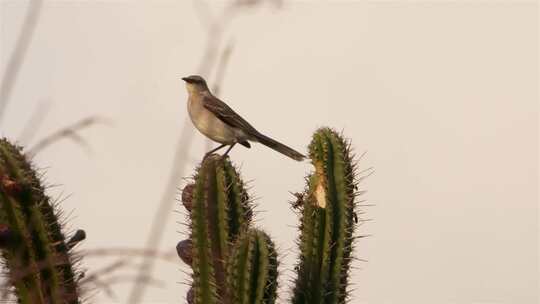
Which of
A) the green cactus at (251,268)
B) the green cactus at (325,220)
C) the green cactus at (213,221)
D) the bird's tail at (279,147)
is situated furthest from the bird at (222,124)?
the green cactus at (251,268)

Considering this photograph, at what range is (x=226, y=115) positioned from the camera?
294 inches

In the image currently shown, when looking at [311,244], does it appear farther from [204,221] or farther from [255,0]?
[255,0]

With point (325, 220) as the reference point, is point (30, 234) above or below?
below

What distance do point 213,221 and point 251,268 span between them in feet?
2.02

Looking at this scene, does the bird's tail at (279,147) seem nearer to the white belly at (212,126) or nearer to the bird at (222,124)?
the bird at (222,124)

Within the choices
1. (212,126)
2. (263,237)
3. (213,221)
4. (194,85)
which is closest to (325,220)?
(213,221)

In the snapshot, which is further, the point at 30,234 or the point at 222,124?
the point at 222,124

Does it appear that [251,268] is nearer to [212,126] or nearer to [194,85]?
[212,126]

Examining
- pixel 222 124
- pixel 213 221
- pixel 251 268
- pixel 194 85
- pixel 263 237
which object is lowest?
pixel 251 268

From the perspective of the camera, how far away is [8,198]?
14.2ft

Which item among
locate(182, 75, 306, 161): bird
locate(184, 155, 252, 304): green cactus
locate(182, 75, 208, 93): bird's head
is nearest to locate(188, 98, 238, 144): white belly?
locate(182, 75, 306, 161): bird

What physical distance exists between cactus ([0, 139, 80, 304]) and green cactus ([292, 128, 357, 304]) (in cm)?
157

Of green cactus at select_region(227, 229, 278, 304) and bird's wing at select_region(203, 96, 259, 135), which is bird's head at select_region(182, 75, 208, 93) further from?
green cactus at select_region(227, 229, 278, 304)

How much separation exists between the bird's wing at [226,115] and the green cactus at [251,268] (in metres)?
3.04
